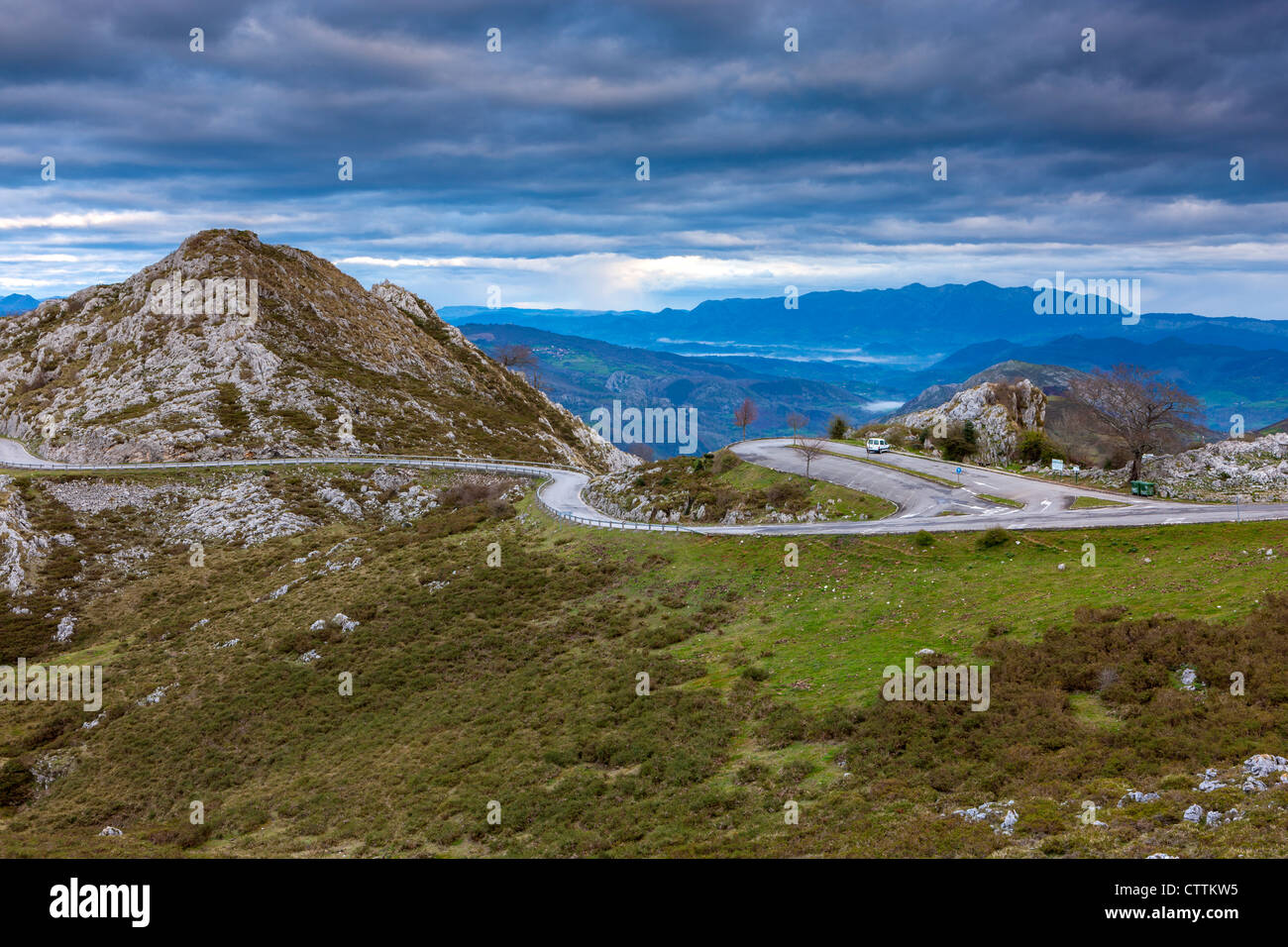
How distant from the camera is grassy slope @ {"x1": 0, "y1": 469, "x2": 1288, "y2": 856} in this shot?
67.4 feet

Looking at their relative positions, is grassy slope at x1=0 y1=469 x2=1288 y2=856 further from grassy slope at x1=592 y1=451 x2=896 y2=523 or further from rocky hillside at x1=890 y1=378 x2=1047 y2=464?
rocky hillside at x1=890 y1=378 x2=1047 y2=464

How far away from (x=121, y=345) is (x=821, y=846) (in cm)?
14211

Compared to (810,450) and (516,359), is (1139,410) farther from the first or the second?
(516,359)

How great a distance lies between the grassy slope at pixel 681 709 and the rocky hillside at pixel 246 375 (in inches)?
2015

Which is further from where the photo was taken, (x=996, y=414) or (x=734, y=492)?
(x=996, y=414)

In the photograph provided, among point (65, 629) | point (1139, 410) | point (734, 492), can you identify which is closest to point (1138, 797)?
point (734, 492)

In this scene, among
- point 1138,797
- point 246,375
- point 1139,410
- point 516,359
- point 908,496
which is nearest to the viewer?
point 1138,797

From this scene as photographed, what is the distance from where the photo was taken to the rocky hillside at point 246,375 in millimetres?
98000

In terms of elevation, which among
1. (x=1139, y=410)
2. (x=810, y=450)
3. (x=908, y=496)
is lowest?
(x=908, y=496)

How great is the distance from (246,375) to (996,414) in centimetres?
11398

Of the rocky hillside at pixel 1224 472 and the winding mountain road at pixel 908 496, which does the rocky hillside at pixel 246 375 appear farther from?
the rocky hillside at pixel 1224 472

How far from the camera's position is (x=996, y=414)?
285 feet

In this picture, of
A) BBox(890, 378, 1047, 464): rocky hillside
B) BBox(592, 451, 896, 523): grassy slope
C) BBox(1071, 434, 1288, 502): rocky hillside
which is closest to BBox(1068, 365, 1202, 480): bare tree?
BBox(1071, 434, 1288, 502): rocky hillside

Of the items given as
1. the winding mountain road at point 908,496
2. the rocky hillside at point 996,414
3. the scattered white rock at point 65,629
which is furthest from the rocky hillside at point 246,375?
the rocky hillside at point 996,414
